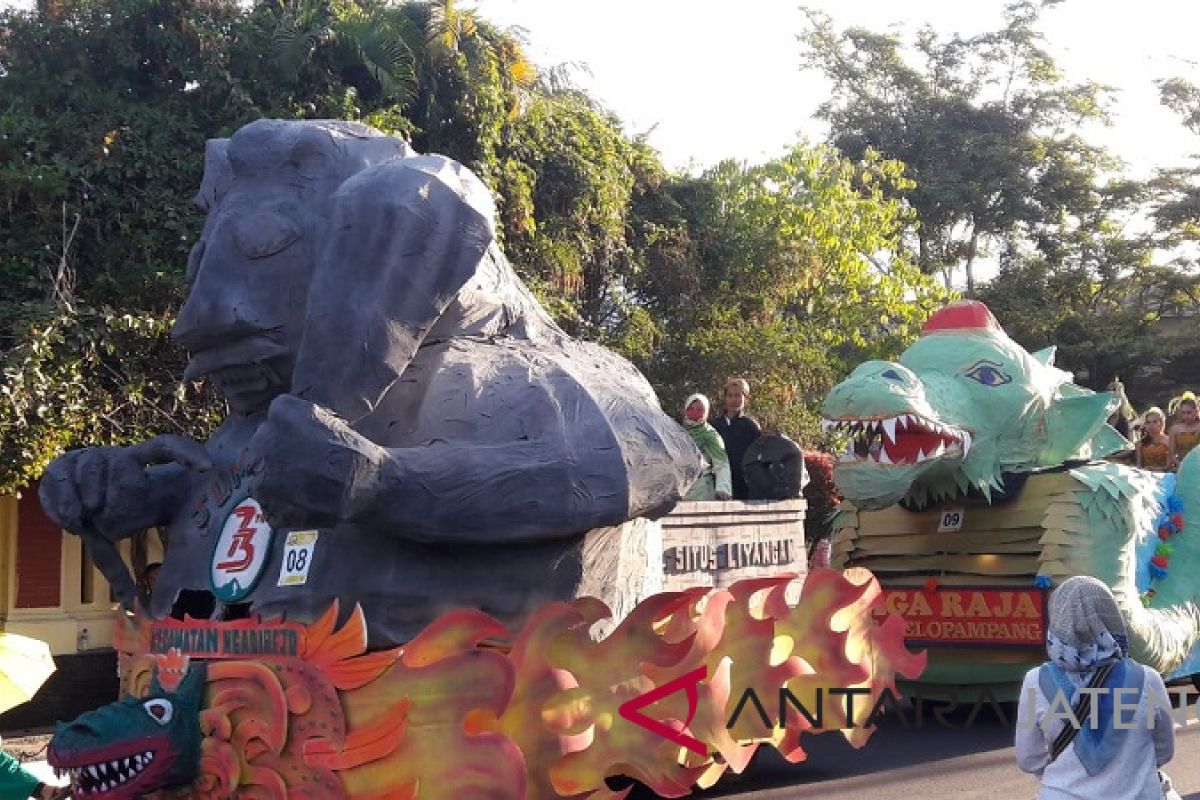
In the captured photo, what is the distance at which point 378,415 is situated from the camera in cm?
332

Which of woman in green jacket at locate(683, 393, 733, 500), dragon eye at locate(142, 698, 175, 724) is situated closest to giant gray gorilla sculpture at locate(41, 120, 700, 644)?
dragon eye at locate(142, 698, 175, 724)

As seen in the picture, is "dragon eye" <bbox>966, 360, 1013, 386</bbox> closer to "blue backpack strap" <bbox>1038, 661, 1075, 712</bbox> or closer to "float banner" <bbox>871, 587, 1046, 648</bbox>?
"float banner" <bbox>871, 587, 1046, 648</bbox>

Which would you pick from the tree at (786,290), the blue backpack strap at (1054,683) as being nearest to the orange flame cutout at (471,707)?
the blue backpack strap at (1054,683)

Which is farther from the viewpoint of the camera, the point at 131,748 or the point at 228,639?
the point at 228,639

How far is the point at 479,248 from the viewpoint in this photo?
330 cm

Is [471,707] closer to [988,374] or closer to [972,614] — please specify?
[972,614]

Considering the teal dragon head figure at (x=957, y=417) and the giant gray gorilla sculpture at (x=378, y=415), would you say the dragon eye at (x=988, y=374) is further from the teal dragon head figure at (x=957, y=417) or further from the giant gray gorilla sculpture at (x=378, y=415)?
the giant gray gorilla sculpture at (x=378, y=415)

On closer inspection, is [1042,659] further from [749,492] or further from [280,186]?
[280,186]

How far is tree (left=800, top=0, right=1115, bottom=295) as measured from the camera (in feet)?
71.4

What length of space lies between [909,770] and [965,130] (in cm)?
1824

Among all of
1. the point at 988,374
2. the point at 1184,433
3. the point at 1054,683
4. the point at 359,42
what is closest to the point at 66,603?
the point at 359,42

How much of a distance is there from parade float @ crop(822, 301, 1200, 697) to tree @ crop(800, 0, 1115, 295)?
14855 mm

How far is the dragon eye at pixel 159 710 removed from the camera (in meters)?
3.19

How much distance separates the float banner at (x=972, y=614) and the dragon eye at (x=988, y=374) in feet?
3.10
